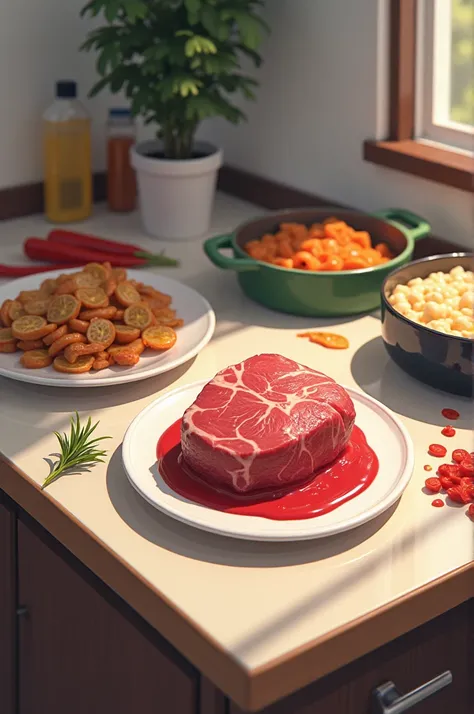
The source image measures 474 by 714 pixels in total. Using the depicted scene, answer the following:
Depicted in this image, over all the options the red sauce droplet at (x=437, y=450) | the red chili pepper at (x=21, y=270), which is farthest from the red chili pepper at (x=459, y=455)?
the red chili pepper at (x=21, y=270)

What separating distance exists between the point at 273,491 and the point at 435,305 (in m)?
0.43

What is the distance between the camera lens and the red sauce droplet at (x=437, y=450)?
125cm

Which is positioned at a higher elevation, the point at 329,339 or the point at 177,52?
the point at 177,52

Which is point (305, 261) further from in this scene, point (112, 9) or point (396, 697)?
point (396, 697)

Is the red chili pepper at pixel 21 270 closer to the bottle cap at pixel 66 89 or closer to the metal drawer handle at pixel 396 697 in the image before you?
the bottle cap at pixel 66 89

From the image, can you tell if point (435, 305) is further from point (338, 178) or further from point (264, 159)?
point (264, 159)

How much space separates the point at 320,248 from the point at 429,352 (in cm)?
40

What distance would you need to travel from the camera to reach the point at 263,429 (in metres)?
1.13

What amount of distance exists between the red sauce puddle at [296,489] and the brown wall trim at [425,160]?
70 cm

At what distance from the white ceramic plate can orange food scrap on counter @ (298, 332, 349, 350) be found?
229mm

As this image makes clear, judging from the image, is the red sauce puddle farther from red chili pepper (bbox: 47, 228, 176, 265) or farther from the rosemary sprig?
red chili pepper (bbox: 47, 228, 176, 265)

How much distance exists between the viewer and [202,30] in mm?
1885

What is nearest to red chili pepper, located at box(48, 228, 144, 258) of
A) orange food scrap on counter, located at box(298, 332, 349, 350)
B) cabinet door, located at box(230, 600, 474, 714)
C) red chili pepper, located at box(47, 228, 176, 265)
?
red chili pepper, located at box(47, 228, 176, 265)

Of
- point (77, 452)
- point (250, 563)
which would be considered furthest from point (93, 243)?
point (250, 563)
